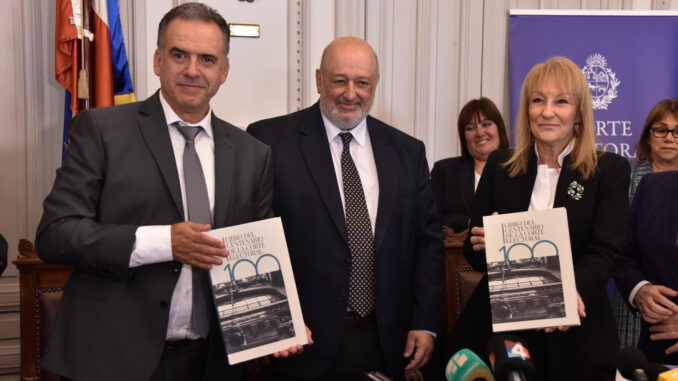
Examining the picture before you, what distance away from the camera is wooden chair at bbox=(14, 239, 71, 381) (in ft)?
8.19

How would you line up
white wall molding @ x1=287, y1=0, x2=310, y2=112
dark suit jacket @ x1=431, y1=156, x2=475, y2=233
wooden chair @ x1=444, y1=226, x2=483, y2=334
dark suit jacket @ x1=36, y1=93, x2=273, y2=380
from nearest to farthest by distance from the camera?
dark suit jacket @ x1=36, y1=93, x2=273, y2=380 → wooden chair @ x1=444, y1=226, x2=483, y2=334 → dark suit jacket @ x1=431, y1=156, x2=475, y2=233 → white wall molding @ x1=287, y1=0, x2=310, y2=112

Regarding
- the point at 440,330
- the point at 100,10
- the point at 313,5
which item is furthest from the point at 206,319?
the point at 313,5

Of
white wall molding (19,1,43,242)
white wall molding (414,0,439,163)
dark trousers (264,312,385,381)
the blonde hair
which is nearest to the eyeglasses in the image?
the blonde hair

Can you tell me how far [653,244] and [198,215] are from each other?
5.92 ft

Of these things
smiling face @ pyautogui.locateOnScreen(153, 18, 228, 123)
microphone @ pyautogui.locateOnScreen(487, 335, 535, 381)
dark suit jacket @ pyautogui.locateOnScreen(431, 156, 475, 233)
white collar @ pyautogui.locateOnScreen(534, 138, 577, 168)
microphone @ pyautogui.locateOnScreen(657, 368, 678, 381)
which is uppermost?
smiling face @ pyautogui.locateOnScreen(153, 18, 228, 123)

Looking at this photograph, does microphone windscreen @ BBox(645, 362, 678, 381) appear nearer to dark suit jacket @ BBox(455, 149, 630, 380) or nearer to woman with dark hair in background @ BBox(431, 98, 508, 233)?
dark suit jacket @ BBox(455, 149, 630, 380)

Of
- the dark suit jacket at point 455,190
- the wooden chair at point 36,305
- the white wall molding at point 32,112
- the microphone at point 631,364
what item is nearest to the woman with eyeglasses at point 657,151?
the dark suit jacket at point 455,190

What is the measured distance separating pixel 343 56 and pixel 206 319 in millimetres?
1187

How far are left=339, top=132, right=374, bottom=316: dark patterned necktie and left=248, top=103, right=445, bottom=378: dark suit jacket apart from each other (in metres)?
0.04

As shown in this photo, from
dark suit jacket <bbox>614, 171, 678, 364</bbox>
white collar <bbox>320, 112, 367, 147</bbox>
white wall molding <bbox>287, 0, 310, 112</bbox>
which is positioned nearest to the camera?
dark suit jacket <bbox>614, 171, 678, 364</bbox>

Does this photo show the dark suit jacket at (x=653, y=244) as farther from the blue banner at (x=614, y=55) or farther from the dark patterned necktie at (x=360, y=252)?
the blue banner at (x=614, y=55)

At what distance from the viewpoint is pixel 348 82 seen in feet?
7.74

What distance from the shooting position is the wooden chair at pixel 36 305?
2.50 m

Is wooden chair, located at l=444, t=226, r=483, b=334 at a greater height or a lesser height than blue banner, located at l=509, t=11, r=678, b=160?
lesser
